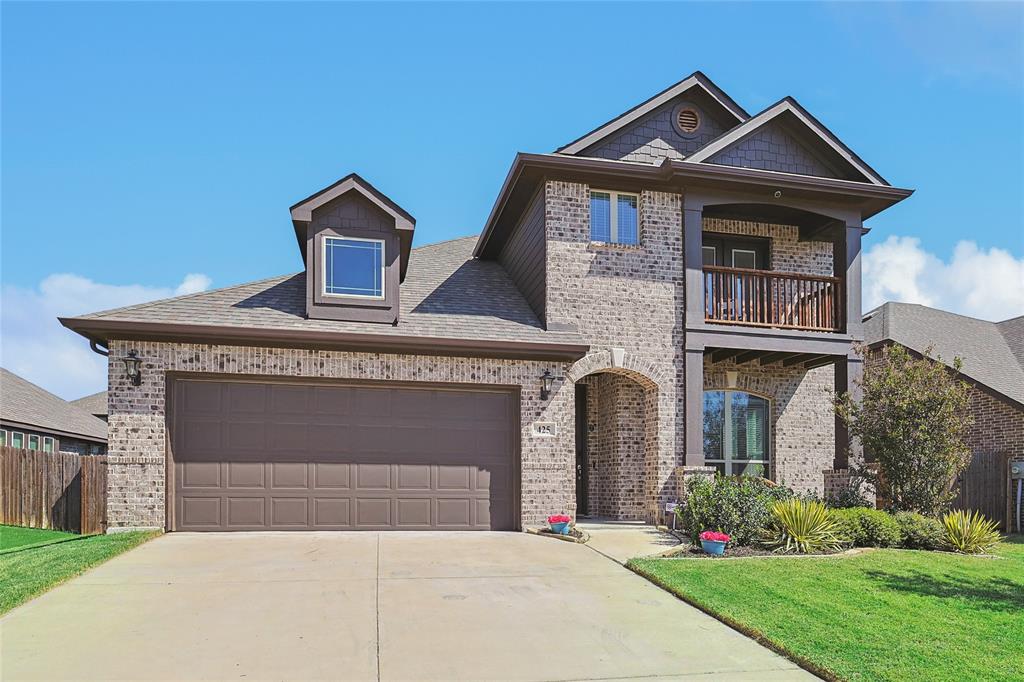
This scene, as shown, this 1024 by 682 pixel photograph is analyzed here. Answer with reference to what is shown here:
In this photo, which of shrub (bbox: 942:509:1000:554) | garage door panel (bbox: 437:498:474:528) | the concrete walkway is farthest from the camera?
garage door panel (bbox: 437:498:474:528)

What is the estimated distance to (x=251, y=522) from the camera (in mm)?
12672

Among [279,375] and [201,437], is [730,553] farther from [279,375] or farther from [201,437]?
[201,437]

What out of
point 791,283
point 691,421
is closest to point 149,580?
point 691,421

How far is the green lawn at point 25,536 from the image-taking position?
13.7 m

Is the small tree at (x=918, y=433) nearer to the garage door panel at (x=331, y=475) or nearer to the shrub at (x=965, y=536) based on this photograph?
the shrub at (x=965, y=536)

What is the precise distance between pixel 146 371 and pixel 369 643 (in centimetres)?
742

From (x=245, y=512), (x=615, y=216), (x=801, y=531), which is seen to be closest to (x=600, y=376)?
(x=615, y=216)

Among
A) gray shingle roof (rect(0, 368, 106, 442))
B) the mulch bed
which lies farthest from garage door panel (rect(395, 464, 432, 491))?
gray shingle roof (rect(0, 368, 106, 442))

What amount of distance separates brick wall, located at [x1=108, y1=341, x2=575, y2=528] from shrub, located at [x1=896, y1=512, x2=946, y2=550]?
5.15 meters

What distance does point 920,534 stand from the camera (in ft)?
39.1

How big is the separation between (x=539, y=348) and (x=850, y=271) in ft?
21.4

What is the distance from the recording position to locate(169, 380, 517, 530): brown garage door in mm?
12625

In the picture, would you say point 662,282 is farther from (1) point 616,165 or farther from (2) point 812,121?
(2) point 812,121

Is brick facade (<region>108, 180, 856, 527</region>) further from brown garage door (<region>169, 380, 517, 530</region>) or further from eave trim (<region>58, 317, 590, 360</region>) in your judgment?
brown garage door (<region>169, 380, 517, 530</region>)
